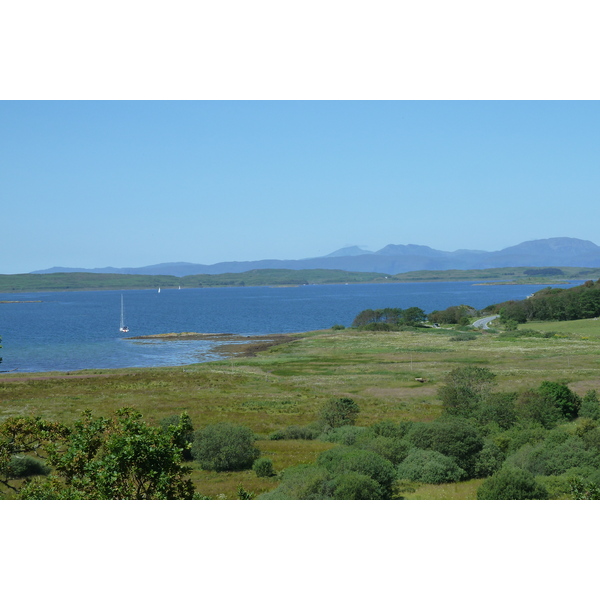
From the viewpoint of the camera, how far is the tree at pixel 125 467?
9523 mm

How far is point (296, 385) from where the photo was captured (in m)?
41.5

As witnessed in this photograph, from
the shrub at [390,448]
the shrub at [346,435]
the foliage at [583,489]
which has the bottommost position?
the shrub at [346,435]

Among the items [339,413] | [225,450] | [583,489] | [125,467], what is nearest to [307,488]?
[125,467]

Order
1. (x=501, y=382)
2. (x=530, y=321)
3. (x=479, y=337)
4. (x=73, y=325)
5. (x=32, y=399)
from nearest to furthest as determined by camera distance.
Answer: (x=32, y=399)
(x=501, y=382)
(x=479, y=337)
(x=530, y=321)
(x=73, y=325)

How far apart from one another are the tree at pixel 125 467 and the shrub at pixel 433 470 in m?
7.62

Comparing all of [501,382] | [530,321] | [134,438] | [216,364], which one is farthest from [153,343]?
[134,438]

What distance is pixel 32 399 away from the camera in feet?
112

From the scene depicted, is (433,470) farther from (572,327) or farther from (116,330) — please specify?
(116,330)

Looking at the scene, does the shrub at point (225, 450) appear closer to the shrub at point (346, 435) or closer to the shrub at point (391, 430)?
the shrub at point (346, 435)

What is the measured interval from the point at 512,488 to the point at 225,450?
939cm

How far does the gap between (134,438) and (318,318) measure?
318ft

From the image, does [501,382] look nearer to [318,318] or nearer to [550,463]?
[550,463]

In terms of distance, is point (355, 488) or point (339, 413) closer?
point (355, 488)

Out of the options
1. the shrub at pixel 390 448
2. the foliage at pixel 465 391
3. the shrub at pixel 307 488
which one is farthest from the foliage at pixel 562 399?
the shrub at pixel 307 488
